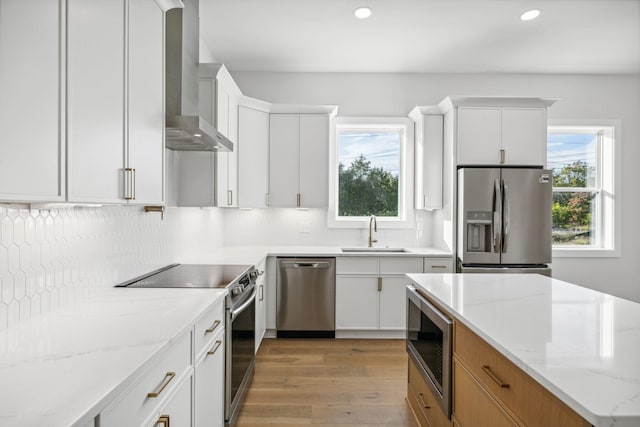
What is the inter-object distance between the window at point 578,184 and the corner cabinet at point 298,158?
268 centimetres

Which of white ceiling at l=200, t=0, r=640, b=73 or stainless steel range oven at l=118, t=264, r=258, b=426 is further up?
white ceiling at l=200, t=0, r=640, b=73

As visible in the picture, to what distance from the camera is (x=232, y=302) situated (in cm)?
213

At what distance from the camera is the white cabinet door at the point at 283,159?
13.1 feet

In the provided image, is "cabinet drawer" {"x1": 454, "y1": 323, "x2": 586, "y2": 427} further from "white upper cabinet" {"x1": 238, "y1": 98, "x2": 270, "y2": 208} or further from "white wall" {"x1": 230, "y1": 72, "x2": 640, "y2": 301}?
"white wall" {"x1": 230, "y1": 72, "x2": 640, "y2": 301}

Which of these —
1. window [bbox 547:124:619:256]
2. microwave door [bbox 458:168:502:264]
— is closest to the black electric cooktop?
microwave door [bbox 458:168:502:264]

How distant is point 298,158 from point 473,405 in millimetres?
2974

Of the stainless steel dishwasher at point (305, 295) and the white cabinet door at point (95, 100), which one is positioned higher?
the white cabinet door at point (95, 100)

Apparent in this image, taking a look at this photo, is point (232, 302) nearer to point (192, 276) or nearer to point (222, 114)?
point (192, 276)

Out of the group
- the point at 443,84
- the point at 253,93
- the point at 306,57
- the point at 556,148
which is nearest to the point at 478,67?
the point at 443,84

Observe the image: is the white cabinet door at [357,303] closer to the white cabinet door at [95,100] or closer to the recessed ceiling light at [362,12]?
the recessed ceiling light at [362,12]

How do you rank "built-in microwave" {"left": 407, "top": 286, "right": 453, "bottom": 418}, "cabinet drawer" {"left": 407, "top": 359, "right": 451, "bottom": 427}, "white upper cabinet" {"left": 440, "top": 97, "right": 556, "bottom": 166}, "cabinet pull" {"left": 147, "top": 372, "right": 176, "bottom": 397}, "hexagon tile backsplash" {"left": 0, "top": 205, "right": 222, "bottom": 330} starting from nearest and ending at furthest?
"cabinet pull" {"left": 147, "top": 372, "right": 176, "bottom": 397} → "hexagon tile backsplash" {"left": 0, "top": 205, "right": 222, "bottom": 330} → "built-in microwave" {"left": 407, "top": 286, "right": 453, "bottom": 418} → "cabinet drawer" {"left": 407, "top": 359, "right": 451, "bottom": 427} → "white upper cabinet" {"left": 440, "top": 97, "right": 556, "bottom": 166}

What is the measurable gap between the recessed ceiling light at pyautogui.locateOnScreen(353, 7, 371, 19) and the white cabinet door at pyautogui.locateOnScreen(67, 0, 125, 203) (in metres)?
1.95

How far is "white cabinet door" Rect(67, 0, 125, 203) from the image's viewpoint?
48.6 inches

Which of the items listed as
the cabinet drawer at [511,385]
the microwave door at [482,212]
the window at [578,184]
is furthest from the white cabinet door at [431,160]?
the cabinet drawer at [511,385]
